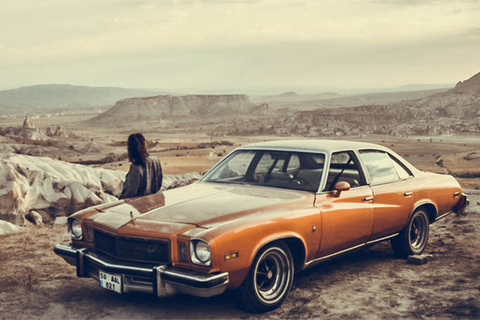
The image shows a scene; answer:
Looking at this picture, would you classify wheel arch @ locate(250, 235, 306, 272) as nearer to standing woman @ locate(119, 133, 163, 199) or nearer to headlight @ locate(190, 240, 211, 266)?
headlight @ locate(190, 240, 211, 266)

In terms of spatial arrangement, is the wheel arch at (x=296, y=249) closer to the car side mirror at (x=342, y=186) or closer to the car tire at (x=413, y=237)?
the car side mirror at (x=342, y=186)

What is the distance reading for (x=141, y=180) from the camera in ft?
21.9

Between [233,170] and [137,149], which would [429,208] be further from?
[137,149]

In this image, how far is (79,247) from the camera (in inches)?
213

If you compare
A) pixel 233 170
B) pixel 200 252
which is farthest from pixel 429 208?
pixel 200 252

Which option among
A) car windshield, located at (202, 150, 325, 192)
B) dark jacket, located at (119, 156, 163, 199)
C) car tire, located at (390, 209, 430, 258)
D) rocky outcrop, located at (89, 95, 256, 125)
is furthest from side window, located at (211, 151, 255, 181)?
rocky outcrop, located at (89, 95, 256, 125)

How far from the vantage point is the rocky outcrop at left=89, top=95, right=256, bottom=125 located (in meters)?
111

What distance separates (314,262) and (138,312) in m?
1.66

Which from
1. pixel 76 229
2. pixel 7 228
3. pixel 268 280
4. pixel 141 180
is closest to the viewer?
pixel 268 280

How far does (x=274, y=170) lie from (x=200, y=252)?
1851 mm

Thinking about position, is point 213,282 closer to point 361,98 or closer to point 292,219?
point 292,219

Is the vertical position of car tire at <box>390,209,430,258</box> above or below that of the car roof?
below

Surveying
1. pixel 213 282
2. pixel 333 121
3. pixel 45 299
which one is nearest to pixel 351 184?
pixel 213 282

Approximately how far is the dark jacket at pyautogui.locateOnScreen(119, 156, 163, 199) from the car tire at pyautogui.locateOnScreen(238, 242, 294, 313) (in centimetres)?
221
